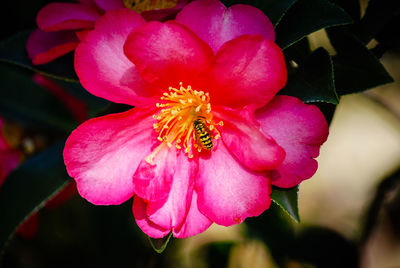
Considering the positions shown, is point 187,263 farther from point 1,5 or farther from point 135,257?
point 1,5

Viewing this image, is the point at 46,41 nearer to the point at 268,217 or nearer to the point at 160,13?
the point at 160,13

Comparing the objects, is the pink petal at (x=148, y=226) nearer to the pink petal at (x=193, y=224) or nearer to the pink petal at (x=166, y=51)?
the pink petal at (x=193, y=224)

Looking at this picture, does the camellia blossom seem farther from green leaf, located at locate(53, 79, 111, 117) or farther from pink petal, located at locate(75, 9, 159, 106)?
green leaf, located at locate(53, 79, 111, 117)

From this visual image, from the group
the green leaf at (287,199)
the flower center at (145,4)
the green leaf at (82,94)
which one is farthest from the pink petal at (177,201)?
the green leaf at (82,94)

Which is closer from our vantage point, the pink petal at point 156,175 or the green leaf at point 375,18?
the pink petal at point 156,175

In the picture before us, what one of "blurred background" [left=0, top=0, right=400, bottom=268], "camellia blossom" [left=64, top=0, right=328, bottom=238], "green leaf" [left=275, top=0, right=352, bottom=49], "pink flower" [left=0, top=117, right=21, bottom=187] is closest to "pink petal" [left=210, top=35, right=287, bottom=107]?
"camellia blossom" [left=64, top=0, right=328, bottom=238]

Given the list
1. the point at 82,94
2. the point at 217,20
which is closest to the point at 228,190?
the point at 217,20

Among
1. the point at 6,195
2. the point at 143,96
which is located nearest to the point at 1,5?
the point at 6,195
